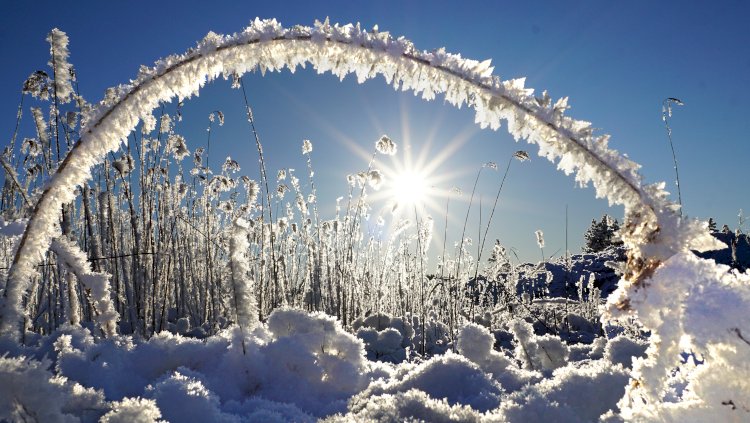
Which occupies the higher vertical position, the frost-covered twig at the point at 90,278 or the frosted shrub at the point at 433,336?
the frosted shrub at the point at 433,336

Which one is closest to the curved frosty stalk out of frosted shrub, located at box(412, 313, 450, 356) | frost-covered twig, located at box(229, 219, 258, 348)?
frost-covered twig, located at box(229, 219, 258, 348)

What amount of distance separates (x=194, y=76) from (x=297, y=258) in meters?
5.71

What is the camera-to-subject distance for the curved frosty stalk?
634 millimetres

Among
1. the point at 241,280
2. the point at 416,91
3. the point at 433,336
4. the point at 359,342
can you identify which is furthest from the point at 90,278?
the point at 433,336

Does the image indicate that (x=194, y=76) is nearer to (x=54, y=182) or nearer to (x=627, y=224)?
(x=54, y=182)

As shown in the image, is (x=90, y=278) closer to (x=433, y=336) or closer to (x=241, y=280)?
(x=241, y=280)

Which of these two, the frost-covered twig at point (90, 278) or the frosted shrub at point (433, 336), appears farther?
the frosted shrub at point (433, 336)

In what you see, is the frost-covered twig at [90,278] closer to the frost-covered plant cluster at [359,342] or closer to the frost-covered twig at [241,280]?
the frost-covered plant cluster at [359,342]

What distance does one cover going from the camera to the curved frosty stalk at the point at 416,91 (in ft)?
2.08

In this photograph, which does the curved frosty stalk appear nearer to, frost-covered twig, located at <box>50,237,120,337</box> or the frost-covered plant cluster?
the frost-covered plant cluster

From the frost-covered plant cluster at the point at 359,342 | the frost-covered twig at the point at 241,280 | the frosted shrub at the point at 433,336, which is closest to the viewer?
the frost-covered plant cluster at the point at 359,342

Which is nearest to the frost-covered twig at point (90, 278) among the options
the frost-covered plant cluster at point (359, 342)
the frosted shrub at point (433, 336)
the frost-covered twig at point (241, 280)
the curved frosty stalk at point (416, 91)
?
the frost-covered plant cluster at point (359, 342)

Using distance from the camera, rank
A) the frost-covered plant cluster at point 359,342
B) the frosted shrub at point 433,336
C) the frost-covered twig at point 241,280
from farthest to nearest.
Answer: the frosted shrub at point 433,336 → the frost-covered twig at point 241,280 → the frost-covered plant cluster at point 359,342

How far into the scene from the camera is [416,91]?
2.51 feet
